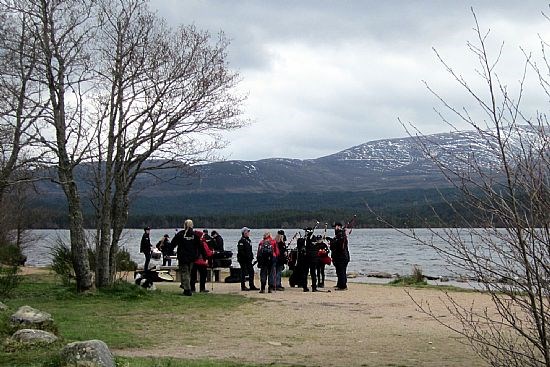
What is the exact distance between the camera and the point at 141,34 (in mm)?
19000

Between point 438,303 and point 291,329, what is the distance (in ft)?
20.6

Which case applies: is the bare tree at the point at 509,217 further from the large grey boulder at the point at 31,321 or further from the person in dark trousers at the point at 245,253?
the person in dark trousers at the point at 245,253

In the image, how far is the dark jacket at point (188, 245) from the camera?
1923 cm

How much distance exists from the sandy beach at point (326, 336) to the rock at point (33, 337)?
3.26 feet

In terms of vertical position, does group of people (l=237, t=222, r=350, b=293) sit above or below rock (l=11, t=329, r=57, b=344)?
above

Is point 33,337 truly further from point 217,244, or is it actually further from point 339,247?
point 217,244

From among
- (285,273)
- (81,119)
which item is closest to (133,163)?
(81,119)

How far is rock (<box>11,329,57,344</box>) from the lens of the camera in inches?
404

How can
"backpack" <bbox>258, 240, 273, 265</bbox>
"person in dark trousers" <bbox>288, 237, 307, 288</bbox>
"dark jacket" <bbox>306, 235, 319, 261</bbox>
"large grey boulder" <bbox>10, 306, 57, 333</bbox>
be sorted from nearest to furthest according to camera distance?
1. "large grey boulder" <bbox>10, 306, 57, 333</bbox>
2. "backpack" <bbox>258, 240, 273, 265</bbox>
3. "dark jacket" <bbox>306, 235, 319, 261</bbox>
4. "person in dark trousers" <bbox>288, 237, 307, 288</bbox>

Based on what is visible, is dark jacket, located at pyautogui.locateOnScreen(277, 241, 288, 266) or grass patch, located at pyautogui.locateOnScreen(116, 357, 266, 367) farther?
dark jacket, located at pyautogui.locateOnScreen(277, 241, 288, 266)

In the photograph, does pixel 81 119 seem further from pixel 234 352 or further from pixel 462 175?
pixel 462 175

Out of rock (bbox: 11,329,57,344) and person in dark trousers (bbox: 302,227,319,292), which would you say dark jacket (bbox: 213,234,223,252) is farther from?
rock (bbox: 11,329,57,344)

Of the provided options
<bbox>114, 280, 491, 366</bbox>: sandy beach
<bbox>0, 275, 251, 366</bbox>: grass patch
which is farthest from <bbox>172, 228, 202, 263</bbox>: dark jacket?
<bbox>114, 280, 491, 366</bbox>: sandy beach

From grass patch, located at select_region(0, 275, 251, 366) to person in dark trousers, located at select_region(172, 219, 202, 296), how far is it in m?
0.45
